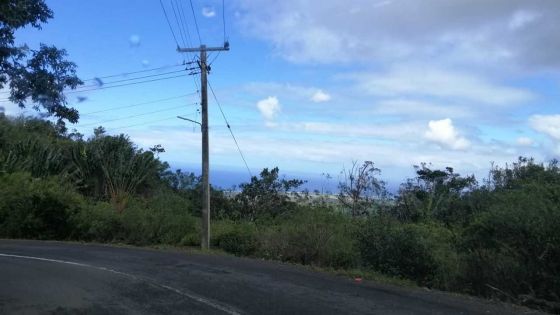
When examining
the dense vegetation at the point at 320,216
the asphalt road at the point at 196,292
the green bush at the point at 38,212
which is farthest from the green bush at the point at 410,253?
the green bush at the point at 38,212

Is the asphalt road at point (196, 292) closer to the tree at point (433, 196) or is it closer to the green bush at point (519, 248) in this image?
the green bush at point (519, 248)

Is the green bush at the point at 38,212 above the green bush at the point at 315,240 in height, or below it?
above

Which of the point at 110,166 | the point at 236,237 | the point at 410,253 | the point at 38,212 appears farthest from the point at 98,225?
the point at 410,253

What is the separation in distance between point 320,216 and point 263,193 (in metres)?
16.0

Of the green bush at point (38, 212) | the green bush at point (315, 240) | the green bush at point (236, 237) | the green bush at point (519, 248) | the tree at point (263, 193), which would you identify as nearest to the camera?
the green bush at point (519, 248)

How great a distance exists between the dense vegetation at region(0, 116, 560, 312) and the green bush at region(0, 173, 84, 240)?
50mm

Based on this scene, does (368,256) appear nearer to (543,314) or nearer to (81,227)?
(543,314)

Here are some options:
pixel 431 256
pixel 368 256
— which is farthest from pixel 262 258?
pixel 431 256

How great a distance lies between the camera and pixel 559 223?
36.9 feet

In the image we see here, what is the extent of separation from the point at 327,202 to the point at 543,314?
12.4 meters

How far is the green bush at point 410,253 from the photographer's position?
1396 centimetres

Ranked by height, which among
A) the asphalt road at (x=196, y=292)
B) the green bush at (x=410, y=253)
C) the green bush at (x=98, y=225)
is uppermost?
the green bush at (x=98, y=225)

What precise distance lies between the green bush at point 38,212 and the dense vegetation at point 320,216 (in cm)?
5

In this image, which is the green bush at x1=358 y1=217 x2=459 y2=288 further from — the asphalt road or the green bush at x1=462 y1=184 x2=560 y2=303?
the asphalt road
